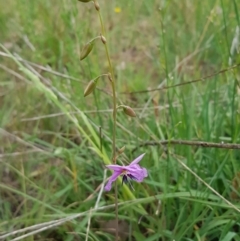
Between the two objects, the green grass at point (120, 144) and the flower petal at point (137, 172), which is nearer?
the flower petal at point (137, 172)

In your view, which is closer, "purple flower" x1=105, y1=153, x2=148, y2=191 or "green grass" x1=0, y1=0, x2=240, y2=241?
"purple flower" x1=105, y1=153, x2=148, y2=191

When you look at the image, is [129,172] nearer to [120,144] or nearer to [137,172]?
[137,172]

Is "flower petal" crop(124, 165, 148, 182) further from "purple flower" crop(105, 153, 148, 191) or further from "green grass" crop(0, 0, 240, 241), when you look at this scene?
"green grass" crop(0, 0, 240, 241)

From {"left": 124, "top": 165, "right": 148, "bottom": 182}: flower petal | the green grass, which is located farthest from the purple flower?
the green grass

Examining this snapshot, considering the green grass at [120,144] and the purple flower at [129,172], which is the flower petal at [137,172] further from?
the green grass at [120,144]

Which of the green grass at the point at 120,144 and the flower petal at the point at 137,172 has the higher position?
the flower petal at the point at 137,172

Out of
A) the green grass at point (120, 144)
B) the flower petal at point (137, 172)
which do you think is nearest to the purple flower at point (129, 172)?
the flower petal at point (137, 172)

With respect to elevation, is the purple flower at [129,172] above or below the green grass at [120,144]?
above

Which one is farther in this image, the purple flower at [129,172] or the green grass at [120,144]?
the green grass at [120,144]

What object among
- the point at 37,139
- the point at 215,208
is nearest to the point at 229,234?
the point at 215,208
